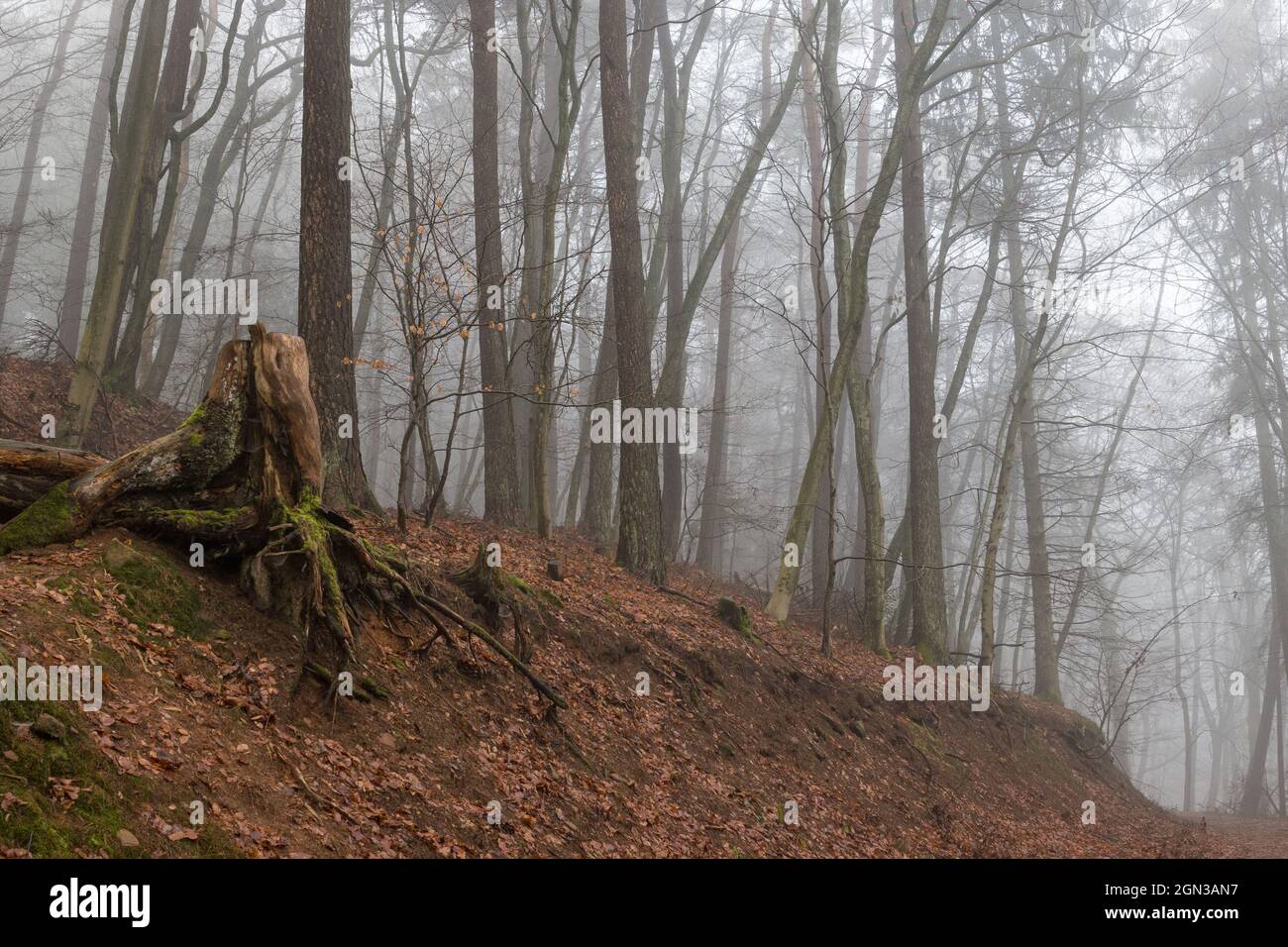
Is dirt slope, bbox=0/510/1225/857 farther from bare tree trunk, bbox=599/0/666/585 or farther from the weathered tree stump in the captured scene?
bare tree trunk, bbox=599/0/666/585

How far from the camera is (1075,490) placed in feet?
77.2

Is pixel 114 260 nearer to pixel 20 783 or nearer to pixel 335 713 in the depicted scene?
pixel 335 713

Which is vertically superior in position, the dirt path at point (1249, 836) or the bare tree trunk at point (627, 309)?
the bare tree trunk at point (627, 309)

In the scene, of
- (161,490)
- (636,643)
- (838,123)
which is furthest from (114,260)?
(838,123)

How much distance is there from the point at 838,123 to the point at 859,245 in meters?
2.05

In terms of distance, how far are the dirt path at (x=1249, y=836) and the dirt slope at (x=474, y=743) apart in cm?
88

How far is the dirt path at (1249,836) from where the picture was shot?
12384 mm

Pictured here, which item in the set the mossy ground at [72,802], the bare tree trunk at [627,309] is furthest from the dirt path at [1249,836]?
the mossy ground at [72,802]

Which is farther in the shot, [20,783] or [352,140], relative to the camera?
[352,140]

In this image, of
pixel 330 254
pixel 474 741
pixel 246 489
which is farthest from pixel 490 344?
pixel 474 741

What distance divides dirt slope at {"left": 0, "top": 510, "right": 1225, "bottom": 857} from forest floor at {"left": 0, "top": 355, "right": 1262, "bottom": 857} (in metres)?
0.02

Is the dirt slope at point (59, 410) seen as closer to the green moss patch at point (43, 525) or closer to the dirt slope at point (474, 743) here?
the dirt slope at point (474, 743)

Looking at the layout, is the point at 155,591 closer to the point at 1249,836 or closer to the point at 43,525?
the point at 43,525
